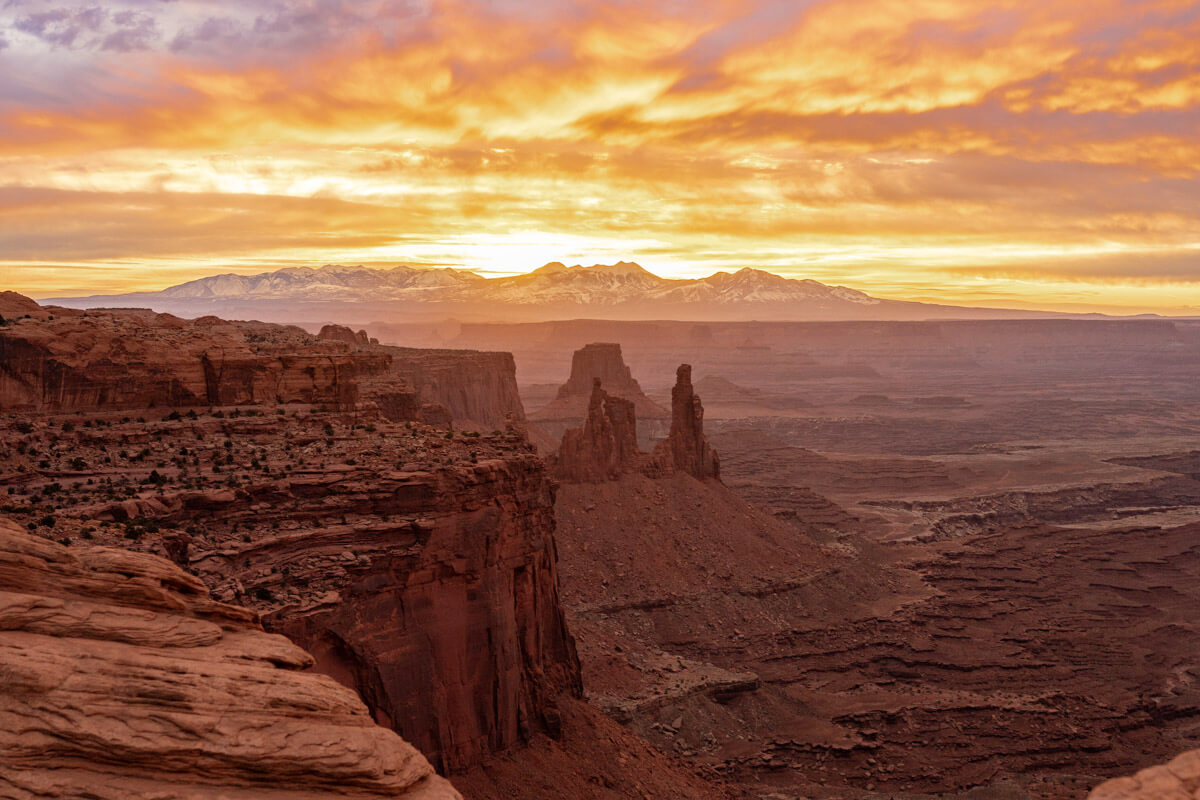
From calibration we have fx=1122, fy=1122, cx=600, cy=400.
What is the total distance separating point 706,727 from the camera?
175 ft

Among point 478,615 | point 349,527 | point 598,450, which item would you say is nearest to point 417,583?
point 349,527

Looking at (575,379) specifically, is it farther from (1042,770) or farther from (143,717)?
(143,717)

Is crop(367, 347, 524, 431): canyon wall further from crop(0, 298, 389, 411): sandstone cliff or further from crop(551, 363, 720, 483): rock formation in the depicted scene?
crop(0, 298, 389, 411): sandstone cliff

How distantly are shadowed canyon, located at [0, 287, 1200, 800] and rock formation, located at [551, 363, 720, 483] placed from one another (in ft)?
0.83

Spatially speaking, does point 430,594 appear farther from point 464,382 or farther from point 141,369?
point 464,382

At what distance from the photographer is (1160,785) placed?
568 inches

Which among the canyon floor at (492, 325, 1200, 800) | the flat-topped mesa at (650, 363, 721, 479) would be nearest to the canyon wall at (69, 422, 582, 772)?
the canyon floor at (492, 325, 1200, 800)

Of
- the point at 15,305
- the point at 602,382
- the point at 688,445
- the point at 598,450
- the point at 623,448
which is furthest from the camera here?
the point at 602,382

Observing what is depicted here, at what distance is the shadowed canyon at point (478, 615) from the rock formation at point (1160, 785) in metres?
0.07

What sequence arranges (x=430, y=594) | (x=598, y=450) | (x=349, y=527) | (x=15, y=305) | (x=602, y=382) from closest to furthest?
(x=349, y=527) < (x=430, y=594) < (x=15, y=305) < (x=598, y=450) < (x=602, y=382)

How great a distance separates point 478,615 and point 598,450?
4757 cm

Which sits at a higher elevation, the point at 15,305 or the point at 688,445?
the point at 15,305

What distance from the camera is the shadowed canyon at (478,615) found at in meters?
17.0

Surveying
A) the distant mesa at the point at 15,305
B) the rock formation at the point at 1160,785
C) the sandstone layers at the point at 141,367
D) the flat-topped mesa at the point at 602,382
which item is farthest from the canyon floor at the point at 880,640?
the flat-topped mesa at the point at 602,382
